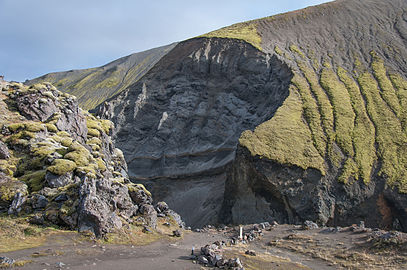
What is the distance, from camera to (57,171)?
2628 cm

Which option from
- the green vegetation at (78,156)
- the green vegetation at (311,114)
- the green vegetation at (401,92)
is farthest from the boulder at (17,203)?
the green vegetation at (401,92)

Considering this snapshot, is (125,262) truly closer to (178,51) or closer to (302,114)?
(302,114)

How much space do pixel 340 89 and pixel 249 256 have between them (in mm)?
57497

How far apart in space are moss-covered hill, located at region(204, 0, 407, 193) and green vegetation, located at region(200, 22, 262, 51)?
30cm

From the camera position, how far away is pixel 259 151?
52469 mm

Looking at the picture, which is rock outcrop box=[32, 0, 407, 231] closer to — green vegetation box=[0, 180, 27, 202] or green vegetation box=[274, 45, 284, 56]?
green vegetation box=[274, 45, 284, 56]

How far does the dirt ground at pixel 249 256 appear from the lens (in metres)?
16.6

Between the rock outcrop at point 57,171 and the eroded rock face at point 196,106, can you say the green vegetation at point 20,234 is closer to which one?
the rock outcrop at point 57,171

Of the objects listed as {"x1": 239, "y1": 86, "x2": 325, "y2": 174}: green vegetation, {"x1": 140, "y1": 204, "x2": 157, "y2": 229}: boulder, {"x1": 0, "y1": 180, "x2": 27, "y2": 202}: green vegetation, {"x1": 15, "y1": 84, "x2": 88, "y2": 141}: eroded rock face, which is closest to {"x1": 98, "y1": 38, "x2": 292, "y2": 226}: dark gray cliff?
{"x1": 239, "y1": 86, "x2": 325, "y2": 174}: green vegetation

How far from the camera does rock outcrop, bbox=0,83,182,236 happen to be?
74.1 ft

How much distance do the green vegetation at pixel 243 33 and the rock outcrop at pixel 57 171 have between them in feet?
194

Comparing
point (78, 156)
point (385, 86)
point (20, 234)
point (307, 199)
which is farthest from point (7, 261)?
point (385, 86)

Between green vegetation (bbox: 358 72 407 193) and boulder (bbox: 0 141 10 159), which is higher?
green vegetation (bbox: 358 72 407 193)

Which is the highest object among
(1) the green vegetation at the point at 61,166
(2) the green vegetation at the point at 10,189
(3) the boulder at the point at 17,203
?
(1) the green vegetation at the point at 61,166
